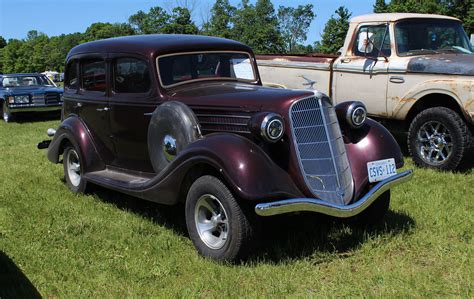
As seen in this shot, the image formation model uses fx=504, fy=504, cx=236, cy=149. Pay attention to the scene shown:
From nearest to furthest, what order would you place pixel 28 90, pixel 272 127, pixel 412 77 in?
pixel 272 127
pixel 412 77
pixel 28 90

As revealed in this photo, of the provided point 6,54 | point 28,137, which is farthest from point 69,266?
point 6,54

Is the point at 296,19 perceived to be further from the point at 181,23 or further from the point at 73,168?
the point at 73,168

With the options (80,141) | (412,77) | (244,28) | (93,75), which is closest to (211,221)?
(80,141)

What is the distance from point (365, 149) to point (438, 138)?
9.38 ft

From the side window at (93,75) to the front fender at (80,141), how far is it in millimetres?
440

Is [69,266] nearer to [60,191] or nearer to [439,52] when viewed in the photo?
[60,191]

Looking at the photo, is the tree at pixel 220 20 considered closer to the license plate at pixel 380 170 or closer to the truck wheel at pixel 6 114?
the truck wheel at pixel 6 114

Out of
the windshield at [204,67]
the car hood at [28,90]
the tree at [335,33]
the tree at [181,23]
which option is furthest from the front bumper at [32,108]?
the tree at [181,23]

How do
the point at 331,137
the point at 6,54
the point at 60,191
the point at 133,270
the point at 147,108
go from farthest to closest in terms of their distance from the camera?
the point at 6,54 < the point at 60,191 < the point at 147,108 < the point at 331,137 < the point at 133,270

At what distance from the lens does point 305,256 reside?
13.3ft

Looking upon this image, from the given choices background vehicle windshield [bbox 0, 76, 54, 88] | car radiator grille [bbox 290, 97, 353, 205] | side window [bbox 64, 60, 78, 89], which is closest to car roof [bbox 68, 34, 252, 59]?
side window [bbox 64, 60, 78, 89]

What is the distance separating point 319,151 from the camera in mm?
4094

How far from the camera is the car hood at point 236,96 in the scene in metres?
4.04

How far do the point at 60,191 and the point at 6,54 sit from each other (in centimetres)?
9441
